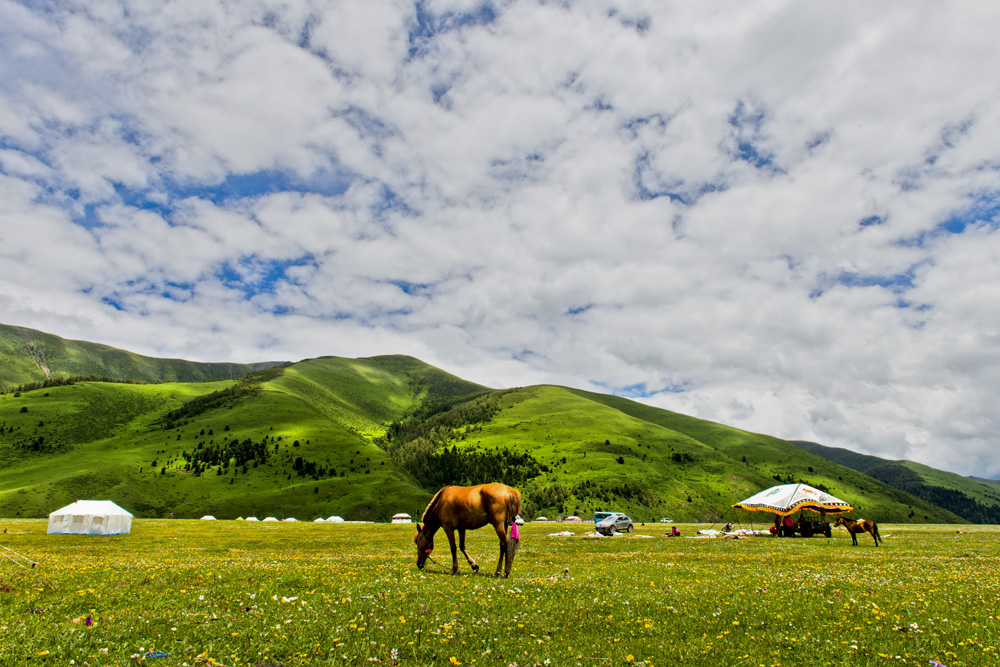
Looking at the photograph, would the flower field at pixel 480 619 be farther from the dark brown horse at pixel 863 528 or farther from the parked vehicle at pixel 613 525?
the parked vehicle at pixel 613 525

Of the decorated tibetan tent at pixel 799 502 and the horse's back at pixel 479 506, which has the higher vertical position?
the horse's back at pixel 479 506

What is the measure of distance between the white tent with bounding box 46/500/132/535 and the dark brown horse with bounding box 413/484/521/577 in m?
82.5

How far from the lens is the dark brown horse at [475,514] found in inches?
735

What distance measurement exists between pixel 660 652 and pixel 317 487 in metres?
202

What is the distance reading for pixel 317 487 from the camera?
189m

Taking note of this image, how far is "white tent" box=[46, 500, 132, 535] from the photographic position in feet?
249

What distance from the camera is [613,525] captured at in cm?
6494

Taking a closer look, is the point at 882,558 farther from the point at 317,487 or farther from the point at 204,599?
the point at 317,487

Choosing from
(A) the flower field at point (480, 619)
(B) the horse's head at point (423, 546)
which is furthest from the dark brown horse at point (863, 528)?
(B) the horse's head at point (423, 546)

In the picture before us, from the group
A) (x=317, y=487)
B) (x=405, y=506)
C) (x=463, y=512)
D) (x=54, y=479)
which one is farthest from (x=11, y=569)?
(x=54, y=479)

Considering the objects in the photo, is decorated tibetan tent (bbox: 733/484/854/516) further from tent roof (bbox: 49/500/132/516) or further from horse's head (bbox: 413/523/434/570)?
tent roof (bbox: 49/500/132/516)

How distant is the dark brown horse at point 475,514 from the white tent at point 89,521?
82516 millimetres

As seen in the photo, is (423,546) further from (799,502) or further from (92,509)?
(92,509)

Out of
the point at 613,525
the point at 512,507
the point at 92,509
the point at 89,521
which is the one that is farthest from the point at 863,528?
the point at 92,509
